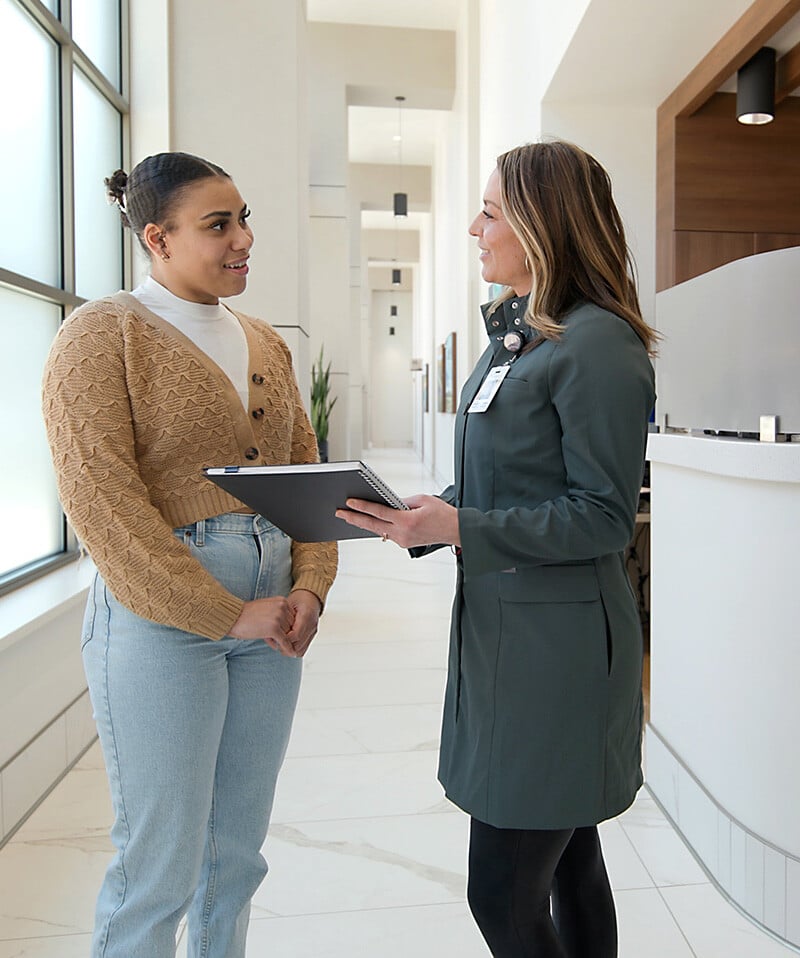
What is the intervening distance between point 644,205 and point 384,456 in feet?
45.5

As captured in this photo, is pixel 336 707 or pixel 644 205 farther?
pixel 644 205

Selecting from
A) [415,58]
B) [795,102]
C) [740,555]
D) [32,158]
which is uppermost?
[415,58]

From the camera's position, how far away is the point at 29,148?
263cm

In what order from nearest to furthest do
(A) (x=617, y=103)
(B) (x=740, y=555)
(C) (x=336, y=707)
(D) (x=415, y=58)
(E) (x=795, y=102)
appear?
1. (B) (x=740, y=555)
2. (C) (x=336, y=707)
3. (E) (x=795, y=102)
4. (A) (x=617, y=103)
5. (D) (x=415, y=58)

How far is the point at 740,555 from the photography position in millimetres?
1922

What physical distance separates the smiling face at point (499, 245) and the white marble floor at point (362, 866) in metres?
1.43

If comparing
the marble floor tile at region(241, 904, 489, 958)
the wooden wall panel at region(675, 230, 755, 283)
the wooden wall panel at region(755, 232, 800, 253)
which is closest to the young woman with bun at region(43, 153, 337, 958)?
the marble floor tile at region(241, 904, 489, 958)

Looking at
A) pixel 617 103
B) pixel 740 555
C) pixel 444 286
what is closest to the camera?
pixel 740 555

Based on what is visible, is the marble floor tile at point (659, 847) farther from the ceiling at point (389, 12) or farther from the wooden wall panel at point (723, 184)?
the ceiling at point (389, 12)

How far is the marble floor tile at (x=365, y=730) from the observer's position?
2.82 metres

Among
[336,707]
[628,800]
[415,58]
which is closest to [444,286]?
[415,58]

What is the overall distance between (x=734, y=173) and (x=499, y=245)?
11.8ft

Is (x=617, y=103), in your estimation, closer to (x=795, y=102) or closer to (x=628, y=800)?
(x=795, y=102)

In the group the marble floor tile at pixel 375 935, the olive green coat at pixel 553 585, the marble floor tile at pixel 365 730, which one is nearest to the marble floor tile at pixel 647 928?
the marble floor tile at pixel 375 935
